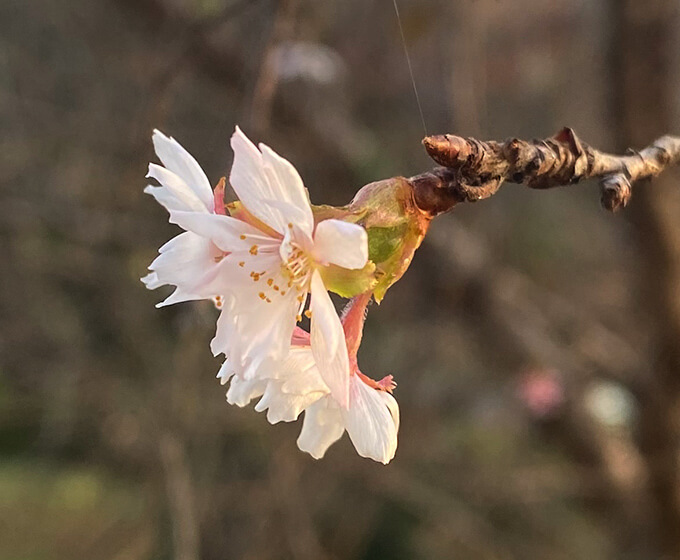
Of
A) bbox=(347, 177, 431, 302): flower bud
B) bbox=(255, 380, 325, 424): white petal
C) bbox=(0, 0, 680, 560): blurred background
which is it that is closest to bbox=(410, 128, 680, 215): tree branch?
bbox=(347, 177, 431, 302): flower bud

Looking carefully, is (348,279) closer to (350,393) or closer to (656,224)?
(350,393)

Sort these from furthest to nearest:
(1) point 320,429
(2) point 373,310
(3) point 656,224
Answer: (2) point 373,310 → (3) point 656,224 → (1) point 320,429

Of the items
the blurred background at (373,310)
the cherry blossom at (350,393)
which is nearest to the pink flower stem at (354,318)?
the cherry blossom at (350,393)

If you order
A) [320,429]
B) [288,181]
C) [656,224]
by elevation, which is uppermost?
[656,224]

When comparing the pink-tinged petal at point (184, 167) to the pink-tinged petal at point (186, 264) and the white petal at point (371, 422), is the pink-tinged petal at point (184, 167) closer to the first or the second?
the pink-tinged petal at point (186, 264)

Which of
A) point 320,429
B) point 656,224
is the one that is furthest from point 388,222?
point 656,224

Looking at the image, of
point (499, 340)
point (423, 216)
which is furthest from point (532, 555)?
point (423, 216)
